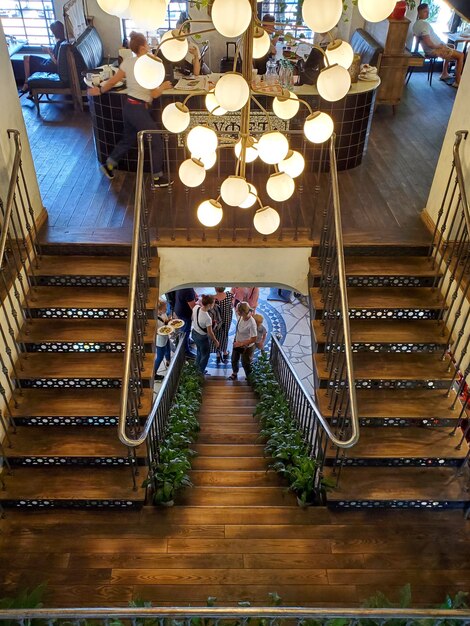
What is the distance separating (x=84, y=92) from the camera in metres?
8.11

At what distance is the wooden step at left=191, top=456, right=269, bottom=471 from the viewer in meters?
4.64

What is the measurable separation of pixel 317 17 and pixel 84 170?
490cm

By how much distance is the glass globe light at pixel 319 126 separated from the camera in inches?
102

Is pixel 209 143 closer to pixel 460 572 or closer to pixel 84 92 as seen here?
pixel 460 572

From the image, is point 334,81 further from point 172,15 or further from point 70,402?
point 172,15

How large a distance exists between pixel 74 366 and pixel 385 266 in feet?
9.29

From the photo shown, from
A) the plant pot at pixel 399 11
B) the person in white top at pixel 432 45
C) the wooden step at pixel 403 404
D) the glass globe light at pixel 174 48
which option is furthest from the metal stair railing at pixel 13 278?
the person in white top at pixel 432 45

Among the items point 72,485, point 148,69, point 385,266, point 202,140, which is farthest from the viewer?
point 385,266

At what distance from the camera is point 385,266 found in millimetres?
5148

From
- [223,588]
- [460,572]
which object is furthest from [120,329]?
[460,572]

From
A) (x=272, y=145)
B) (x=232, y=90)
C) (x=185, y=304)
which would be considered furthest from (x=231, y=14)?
(x=185, y=304)

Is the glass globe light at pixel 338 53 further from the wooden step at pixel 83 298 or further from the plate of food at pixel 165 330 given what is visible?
the plate of food at pixel 165 330

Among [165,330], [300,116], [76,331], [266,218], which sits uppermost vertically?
[266,218]

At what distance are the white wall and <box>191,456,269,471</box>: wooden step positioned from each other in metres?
1.63
